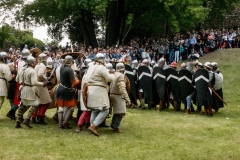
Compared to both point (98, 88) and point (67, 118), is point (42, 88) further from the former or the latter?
point (98, 88)

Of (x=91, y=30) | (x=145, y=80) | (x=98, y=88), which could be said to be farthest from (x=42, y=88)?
(x=91, y=30)

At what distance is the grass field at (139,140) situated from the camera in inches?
278

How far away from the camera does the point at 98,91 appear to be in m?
8.41

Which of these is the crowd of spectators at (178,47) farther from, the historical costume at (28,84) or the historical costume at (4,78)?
the historical costume at (28,84)

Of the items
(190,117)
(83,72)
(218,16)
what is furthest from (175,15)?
(83,72)

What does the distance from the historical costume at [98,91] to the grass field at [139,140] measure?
1.56 ft

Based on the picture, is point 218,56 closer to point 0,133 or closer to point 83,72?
point 83,72

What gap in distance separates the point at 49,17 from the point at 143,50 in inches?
312

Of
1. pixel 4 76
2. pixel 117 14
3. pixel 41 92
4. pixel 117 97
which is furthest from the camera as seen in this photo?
pixel 117 14

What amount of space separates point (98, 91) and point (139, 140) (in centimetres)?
130

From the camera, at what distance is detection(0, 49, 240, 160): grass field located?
23.2 feet

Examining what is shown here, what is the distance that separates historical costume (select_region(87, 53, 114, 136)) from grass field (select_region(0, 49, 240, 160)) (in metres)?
0.48

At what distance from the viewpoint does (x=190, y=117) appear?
444 inches

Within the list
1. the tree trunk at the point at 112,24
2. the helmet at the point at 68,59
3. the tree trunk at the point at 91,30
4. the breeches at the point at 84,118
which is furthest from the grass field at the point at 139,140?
the tree trunk at the point at 91,30
